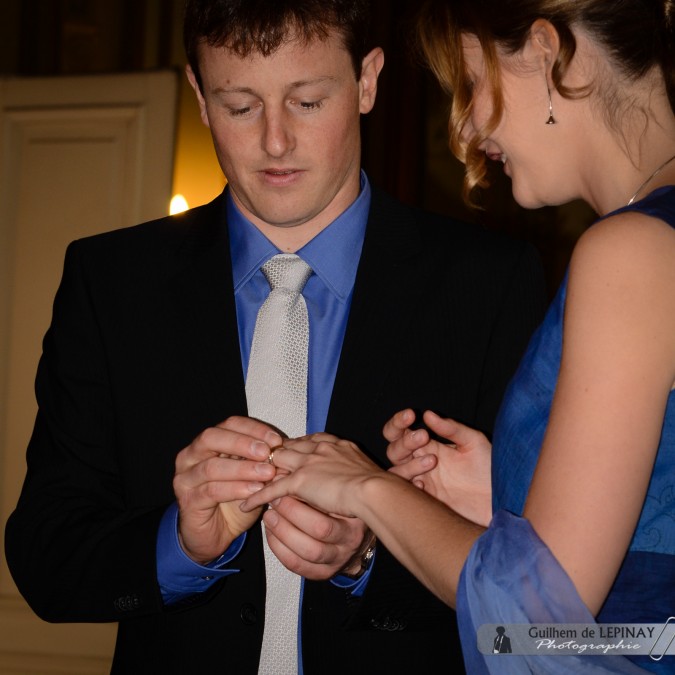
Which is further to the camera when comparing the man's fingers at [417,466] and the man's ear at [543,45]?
the man's fingers at [417,466]

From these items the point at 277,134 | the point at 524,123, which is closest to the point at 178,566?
the point at 277,134

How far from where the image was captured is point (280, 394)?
1.74 m

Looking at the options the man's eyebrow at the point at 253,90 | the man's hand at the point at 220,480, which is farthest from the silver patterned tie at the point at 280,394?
the man's eyebrow at the point at 253,90

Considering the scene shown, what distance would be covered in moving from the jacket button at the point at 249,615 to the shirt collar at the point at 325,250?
61cm

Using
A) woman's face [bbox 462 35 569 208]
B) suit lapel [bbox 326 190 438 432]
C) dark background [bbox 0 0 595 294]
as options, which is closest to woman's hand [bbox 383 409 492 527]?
suit lapel [bbox 326 190 438 432]

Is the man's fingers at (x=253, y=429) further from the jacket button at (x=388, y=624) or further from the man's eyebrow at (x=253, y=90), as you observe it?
the man's eyebrow at (x=253, y=90)

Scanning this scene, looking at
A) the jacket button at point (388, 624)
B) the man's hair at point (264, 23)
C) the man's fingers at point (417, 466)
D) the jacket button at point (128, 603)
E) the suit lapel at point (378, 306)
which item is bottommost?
the jacket button at point (128, 603)

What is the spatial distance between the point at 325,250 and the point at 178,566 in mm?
667

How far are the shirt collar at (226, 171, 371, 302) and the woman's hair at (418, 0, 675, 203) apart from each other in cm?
43

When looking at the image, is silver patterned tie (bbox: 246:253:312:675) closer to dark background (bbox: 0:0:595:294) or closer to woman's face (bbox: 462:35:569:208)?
woman's face (bbox: 462:35:569:208)

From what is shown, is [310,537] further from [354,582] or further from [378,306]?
[378,306]

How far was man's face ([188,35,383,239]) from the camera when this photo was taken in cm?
182

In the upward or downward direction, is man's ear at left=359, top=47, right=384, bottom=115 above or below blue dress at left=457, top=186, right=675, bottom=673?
above

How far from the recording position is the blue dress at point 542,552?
3.78ft
